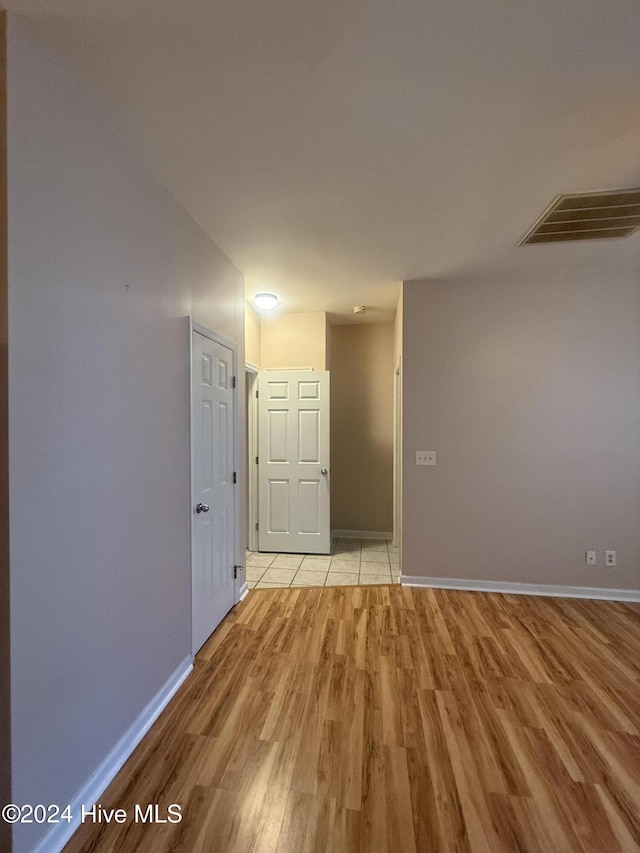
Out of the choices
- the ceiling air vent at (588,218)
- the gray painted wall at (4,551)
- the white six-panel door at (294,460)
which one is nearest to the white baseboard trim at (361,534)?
the white six-panel door at (294,460)

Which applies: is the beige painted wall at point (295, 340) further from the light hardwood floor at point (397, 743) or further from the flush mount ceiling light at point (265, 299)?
the light hardwood floor at point (397, 743)

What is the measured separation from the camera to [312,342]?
4047mm

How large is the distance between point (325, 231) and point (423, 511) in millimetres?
2314

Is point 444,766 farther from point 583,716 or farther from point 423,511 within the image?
point 423,511

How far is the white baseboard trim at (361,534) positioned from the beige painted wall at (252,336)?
7.70 ft

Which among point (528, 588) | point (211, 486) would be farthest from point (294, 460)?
point (528, 588)

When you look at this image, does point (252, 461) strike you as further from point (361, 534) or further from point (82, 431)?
point (82, 431)

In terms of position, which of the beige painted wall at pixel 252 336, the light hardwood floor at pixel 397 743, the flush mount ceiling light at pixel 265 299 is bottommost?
the light hardwood floor at pixel 397 743

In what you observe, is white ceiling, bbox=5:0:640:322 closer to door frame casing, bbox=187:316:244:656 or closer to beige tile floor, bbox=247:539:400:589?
door frame casing, bbox=187:316:244:656

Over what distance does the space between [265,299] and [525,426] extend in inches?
100

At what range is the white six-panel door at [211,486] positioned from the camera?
2.17 metres

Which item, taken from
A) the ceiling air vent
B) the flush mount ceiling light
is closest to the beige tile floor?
the flush mount ceiling light

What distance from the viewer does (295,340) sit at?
4.07m

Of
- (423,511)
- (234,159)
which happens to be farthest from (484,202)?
(423,511)
